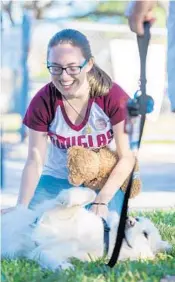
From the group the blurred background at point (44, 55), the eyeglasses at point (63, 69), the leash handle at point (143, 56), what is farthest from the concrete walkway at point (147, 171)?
the eyeglasses at point (63, 69)

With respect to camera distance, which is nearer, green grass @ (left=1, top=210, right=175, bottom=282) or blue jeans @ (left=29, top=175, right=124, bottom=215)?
green grass @ (left=1, top=210, right=175, bottom=282)

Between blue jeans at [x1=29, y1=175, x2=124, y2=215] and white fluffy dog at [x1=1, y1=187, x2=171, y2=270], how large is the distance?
22 mm

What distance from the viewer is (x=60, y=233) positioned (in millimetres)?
2689

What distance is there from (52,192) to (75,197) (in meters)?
0.11

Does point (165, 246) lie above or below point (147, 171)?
below

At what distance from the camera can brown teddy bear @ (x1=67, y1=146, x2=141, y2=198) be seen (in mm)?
2703

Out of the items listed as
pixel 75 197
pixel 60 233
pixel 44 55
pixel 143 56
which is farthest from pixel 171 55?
pixel 60 233

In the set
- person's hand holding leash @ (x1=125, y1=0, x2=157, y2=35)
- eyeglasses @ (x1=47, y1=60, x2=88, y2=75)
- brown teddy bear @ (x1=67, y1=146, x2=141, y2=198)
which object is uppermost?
person's hand holding leash @ (x1=125, y1=0, x2=157, y2=35)

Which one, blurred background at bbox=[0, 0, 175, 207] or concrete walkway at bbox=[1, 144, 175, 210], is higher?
blurred background at bbox=[0, 0, 175, 207]

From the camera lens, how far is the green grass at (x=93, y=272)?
261 centimetres

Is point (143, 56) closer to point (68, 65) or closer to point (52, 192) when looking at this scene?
point (68, 65)

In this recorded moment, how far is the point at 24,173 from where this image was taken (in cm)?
271

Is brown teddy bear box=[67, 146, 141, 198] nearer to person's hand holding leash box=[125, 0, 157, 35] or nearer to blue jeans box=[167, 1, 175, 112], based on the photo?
blue jeans box=[167, 1, 175, 112]

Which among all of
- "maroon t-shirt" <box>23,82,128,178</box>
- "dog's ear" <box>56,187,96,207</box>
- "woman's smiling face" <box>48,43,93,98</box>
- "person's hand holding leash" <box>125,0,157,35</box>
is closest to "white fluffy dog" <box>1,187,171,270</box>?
"dog's ear" <box>56,187,96,207</box>
